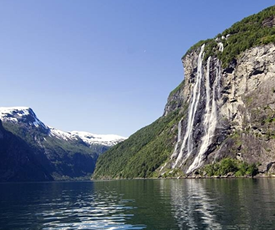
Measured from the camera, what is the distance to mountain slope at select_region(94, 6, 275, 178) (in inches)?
4712

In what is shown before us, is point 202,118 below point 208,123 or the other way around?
the other way around

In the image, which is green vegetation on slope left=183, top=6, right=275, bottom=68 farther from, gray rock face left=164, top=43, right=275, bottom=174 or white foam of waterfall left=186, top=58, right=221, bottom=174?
white foam of waterfall left=186, top=58, right=221, bottom=174

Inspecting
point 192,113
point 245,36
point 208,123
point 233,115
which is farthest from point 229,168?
point 245,36

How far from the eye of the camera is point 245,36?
153m

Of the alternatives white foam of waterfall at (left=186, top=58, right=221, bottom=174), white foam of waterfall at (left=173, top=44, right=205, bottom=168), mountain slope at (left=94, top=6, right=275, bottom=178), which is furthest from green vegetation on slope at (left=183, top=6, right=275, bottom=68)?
white foam of waterfall at (left=173, top=44, right=205, bottom=168)

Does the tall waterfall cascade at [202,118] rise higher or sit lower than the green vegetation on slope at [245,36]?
lower

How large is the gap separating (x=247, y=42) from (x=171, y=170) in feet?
255

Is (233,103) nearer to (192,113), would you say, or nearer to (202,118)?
(202,118)

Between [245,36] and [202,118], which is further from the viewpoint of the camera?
[202,118]

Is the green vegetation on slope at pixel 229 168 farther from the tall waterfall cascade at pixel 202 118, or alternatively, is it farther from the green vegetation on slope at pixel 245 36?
the green vegetation on slope at pixel 245 36

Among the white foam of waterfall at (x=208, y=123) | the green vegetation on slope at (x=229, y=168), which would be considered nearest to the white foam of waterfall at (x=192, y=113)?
the white foam of waterfall at (x=208, y=123)

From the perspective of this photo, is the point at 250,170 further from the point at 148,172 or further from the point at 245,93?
the point at 148,172

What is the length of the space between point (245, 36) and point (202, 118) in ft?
160

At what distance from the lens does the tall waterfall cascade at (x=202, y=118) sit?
470ft
